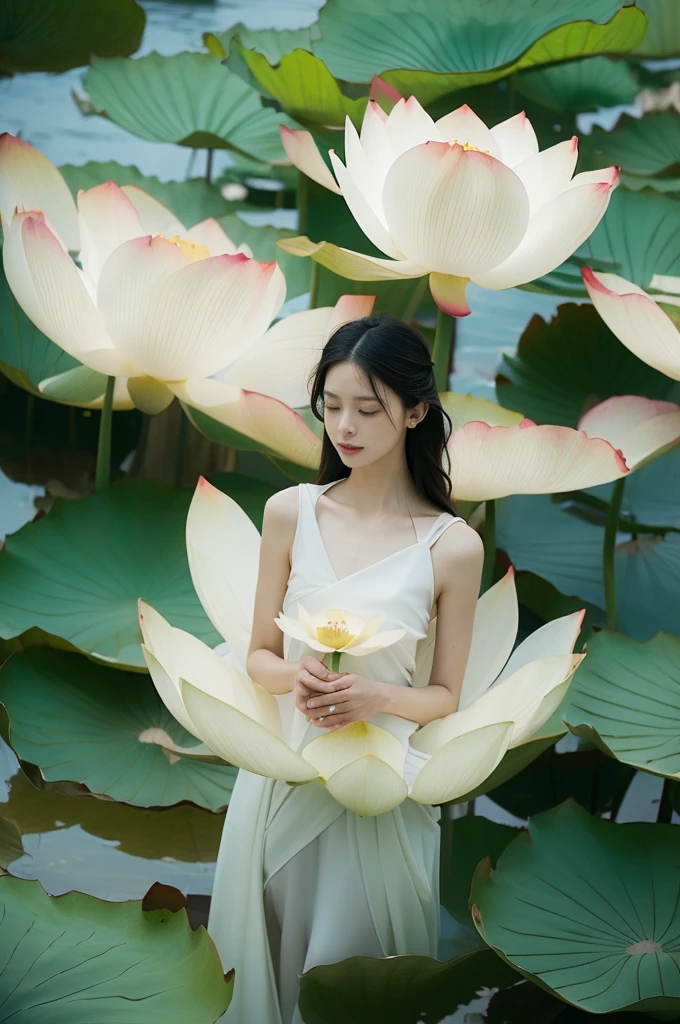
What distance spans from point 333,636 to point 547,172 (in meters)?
0.50

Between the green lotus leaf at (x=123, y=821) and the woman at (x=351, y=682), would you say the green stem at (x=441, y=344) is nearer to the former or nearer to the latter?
the woman at (x=351, y=682)

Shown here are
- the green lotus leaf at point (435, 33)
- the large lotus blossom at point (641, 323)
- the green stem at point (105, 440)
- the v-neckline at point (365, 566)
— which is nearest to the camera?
the v-neckline at point (365, 566)

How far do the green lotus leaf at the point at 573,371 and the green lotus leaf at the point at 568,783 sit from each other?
0.42 metres

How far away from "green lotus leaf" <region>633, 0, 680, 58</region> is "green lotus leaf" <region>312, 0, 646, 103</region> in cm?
26

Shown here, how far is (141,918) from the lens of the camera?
2.51 ft

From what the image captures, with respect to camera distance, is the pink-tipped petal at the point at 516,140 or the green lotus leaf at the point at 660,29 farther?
the green lotus leaf at the point at 660,29

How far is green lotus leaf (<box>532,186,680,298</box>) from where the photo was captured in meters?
1.33

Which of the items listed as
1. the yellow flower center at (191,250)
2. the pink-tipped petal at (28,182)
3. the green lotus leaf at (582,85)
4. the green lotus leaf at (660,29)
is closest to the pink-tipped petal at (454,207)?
the yellow flower center at (191,250)

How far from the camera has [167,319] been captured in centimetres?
99

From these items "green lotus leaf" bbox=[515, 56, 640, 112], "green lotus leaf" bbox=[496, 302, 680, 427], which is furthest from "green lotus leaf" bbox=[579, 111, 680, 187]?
"green lotus leaf" bbox=[496, 302, 680, 427]

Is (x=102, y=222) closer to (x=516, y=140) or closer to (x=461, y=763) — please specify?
(x=516, y=140)

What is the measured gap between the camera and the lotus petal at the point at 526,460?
913mm

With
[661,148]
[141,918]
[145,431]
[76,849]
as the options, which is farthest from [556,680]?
[661,148]

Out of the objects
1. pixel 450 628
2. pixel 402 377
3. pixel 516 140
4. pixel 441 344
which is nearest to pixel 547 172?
pixel 516 140
